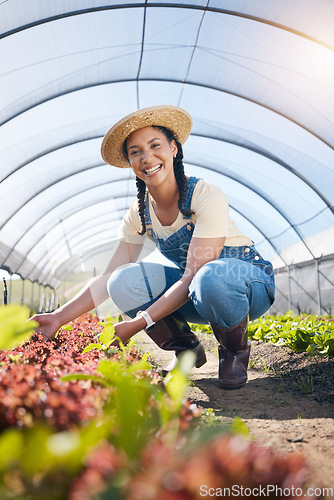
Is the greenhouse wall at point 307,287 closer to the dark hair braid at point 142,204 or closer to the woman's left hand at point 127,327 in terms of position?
the dark hair braid at point 142,204

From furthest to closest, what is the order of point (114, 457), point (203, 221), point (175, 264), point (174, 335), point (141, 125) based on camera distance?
point (175, 264), point (174, 335), point (141, 125), point (203, 221), point (114, 457)

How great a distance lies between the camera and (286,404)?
6.40 ft

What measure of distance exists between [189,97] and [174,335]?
508cm

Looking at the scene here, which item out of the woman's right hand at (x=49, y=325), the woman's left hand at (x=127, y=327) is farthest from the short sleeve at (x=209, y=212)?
the woman's right hand at (x=49, y=325)

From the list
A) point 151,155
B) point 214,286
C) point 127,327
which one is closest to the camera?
point 127,327

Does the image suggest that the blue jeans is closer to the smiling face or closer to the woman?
the woman

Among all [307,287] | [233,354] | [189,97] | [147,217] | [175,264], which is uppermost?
[189,97]

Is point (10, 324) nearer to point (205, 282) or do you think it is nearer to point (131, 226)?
point (205, 282)

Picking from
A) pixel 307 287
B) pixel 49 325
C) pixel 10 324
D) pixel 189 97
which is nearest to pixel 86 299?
pixel 49 325

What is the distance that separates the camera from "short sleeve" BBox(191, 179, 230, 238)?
2221 millimetres

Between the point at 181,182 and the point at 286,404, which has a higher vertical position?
the point at 181,182

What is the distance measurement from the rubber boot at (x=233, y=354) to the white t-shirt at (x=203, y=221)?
52cm

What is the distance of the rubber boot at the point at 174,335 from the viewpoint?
2.61 m

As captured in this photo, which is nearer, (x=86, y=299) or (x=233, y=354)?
(x=86, y=299)
